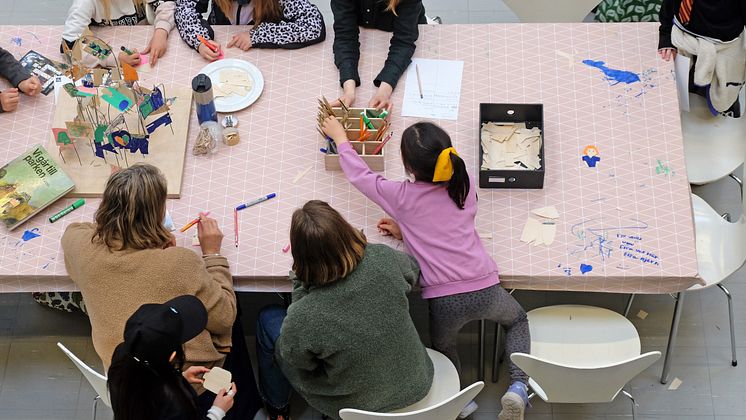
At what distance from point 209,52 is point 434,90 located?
0.86m

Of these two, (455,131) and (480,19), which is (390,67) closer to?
(455,131)

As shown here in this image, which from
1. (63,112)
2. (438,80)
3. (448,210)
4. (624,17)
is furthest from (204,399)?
(624,17)

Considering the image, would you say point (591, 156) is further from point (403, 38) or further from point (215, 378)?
point (215, 378)

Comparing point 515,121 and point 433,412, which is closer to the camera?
point 433,412

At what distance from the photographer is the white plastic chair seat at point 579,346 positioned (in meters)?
2.56

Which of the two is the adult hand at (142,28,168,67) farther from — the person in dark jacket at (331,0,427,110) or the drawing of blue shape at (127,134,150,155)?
the person in dark jacket at (331,0,427,110)

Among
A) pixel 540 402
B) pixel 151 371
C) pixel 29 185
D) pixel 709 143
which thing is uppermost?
pixel 29 185

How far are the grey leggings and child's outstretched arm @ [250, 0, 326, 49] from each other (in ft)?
3.78

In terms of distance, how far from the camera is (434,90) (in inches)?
123

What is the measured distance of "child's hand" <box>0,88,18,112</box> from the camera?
309cm

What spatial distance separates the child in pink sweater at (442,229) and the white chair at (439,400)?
14cm

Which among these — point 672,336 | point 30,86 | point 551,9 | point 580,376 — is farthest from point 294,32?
point 672,336

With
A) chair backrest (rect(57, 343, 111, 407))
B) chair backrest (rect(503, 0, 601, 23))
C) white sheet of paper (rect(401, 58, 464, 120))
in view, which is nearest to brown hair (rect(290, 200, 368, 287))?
chair backrest (rect(57, 343, 111, 407))

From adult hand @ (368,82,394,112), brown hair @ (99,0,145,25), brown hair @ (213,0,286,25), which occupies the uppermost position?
brown hair @ (99,0,145,25)
